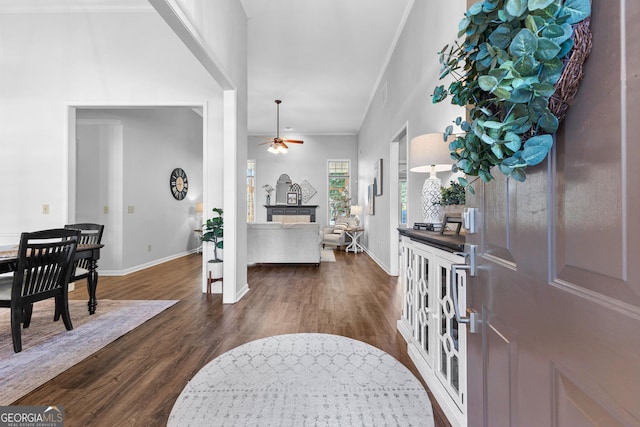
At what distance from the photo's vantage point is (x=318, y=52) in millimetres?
4484

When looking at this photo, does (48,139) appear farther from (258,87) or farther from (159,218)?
(258,87)

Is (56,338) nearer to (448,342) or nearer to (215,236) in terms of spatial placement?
(215,236)

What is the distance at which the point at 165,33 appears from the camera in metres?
3.84

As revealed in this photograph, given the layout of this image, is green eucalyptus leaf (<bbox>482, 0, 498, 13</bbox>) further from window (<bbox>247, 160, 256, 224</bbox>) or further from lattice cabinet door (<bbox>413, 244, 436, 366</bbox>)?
window (<bbox>247, 160, 256, 224</bbox>)

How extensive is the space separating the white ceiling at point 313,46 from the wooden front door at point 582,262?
144 inches

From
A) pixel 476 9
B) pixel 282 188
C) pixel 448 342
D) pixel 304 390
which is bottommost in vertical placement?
pixel 304 390

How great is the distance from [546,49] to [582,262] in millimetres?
355

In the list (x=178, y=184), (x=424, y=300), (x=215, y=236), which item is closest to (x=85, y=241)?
(x=215, y=236)

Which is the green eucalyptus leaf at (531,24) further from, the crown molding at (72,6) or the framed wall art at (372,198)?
the framed wall art at (372,198)

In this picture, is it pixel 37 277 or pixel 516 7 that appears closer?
pixel 516 7

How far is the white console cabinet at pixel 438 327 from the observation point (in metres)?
1.35

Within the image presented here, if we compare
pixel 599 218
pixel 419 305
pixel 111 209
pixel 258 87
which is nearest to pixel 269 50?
pixel 258 87

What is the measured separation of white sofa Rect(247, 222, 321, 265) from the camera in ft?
17.6

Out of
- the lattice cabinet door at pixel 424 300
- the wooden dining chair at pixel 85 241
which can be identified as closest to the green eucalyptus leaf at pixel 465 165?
the lattice cabinet door at pixel 424 300
